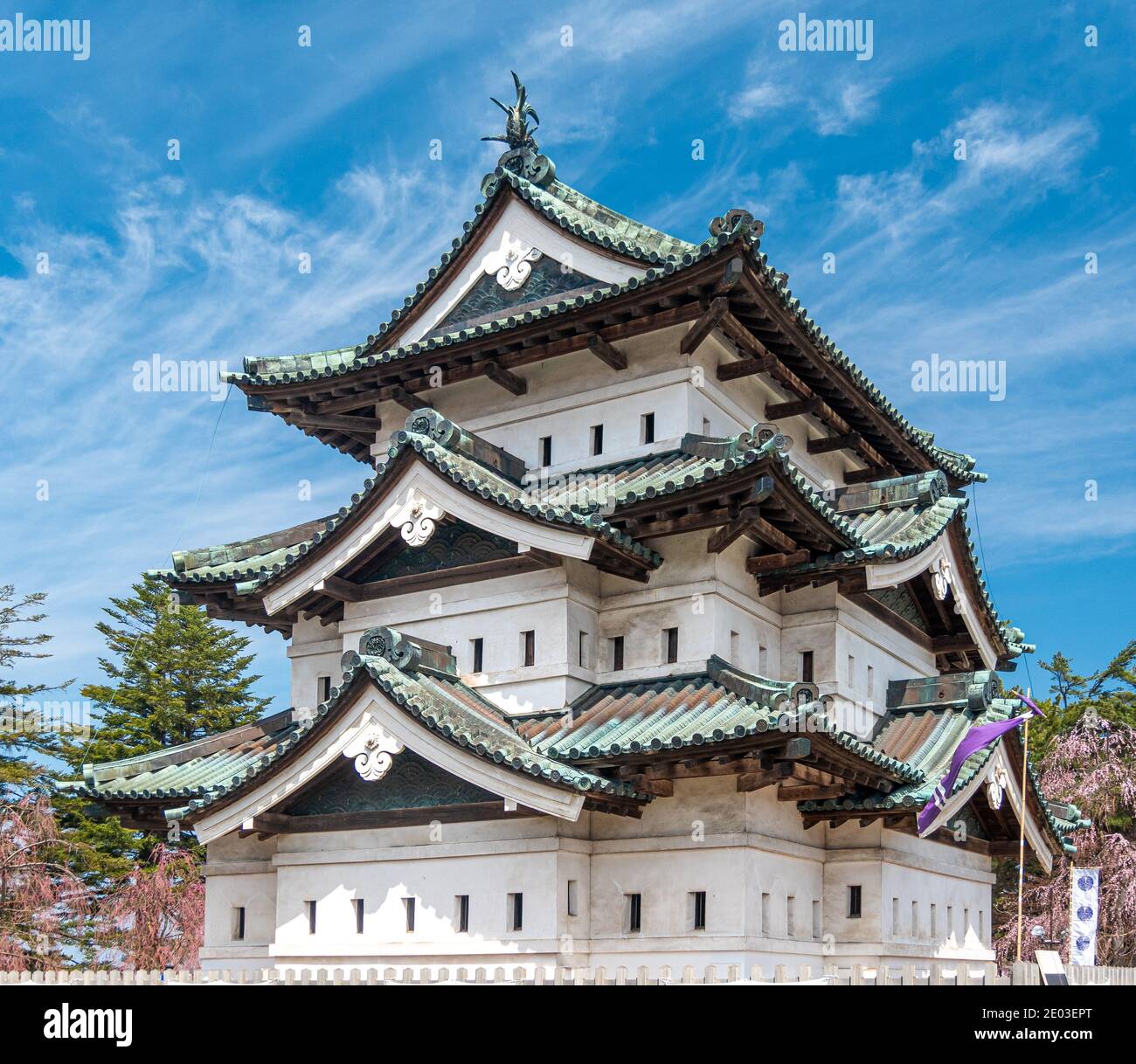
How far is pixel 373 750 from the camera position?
17.7 metres

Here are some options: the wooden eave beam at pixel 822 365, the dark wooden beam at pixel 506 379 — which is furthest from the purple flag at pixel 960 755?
the dark wooden beam at pixel 506 379

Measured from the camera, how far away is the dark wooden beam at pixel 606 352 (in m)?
20.6

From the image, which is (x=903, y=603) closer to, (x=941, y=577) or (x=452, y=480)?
(x=941, y=577)

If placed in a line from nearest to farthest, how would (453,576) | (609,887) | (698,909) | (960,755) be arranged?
(698,909) < (609,887) < (960,755) < (453,576)

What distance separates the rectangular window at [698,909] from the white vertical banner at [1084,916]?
16.1 feet

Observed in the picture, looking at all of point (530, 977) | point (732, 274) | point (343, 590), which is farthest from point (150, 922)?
point (732, 274)

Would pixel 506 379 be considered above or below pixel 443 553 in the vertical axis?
above

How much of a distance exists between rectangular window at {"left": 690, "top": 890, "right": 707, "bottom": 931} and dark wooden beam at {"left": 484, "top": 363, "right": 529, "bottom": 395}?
853 centimetres

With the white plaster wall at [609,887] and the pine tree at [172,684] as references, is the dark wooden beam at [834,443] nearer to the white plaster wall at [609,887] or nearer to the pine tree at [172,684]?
the white plaster wall at [609,887]

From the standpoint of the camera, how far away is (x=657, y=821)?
714 inches

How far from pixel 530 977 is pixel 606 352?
360 inches

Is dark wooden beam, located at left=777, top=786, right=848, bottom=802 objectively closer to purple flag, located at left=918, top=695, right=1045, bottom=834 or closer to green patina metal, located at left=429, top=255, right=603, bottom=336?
purple flag, located at left=918, top=695, right=1045, bottom=834
